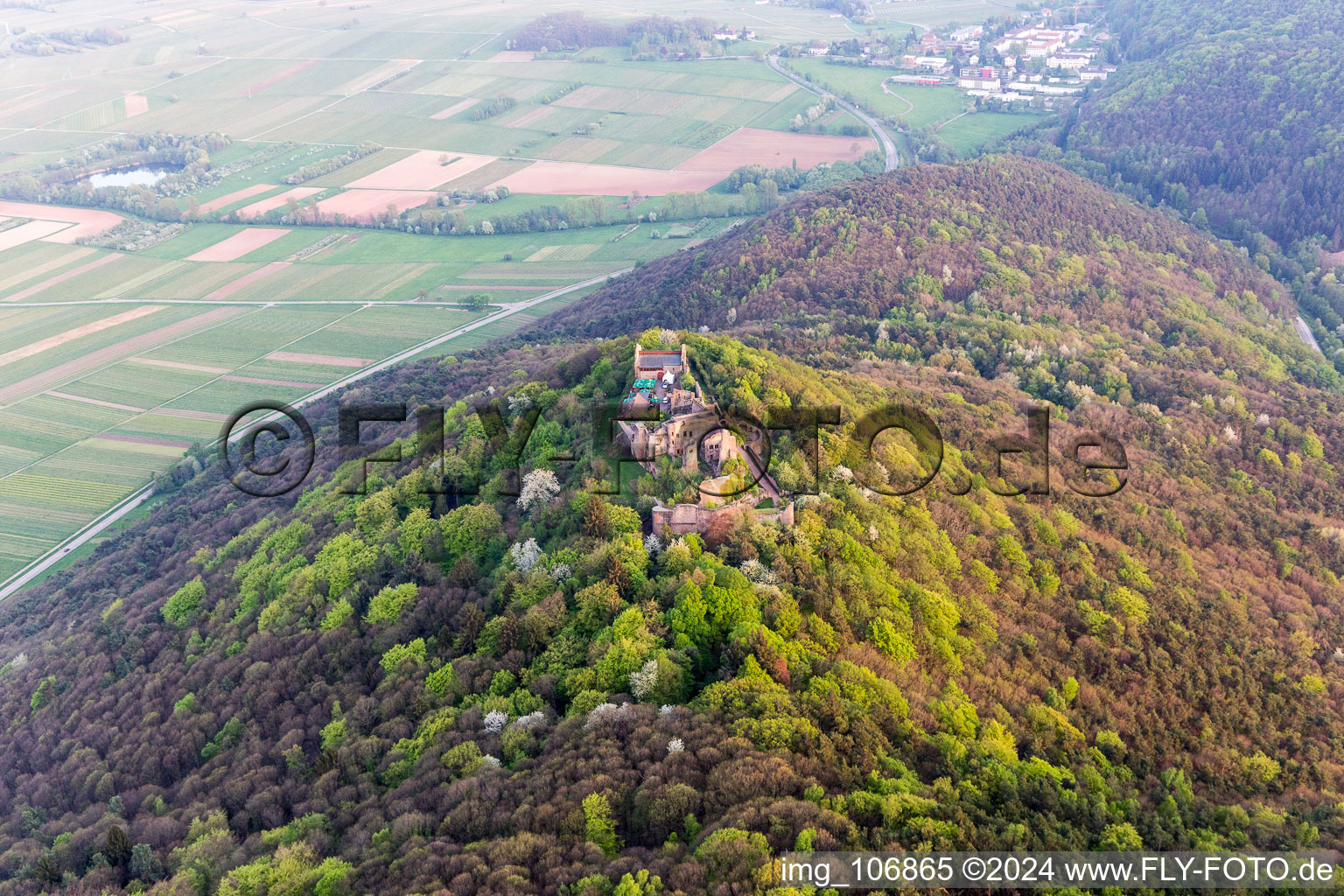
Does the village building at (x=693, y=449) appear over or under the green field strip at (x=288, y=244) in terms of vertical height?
under

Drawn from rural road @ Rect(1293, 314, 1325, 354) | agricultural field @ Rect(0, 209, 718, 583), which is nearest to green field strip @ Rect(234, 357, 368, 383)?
agricultural field @ Rect(0, 209, 718, 583)

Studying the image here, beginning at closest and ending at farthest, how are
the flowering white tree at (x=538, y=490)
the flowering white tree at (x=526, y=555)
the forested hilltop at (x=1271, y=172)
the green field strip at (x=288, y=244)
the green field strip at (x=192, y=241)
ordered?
the flowering white tree at (x=526, y=555) < the flowering white tree at (x=538, y=490) < the forested hilltop at (x=1271, y=172) < the green field strip at (x=288, y=244) < the green field strip at (x=192, y=241)

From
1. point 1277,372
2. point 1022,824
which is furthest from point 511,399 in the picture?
point 1277,372

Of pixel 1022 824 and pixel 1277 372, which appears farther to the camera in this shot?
pixel 1277 372

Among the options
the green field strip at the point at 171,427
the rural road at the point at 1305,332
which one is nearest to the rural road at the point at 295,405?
the green field strip at the point at 171,427

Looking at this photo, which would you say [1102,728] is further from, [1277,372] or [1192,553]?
[1277,372]

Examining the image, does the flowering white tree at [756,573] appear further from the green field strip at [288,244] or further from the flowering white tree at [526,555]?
the green field strip at [288,244]
